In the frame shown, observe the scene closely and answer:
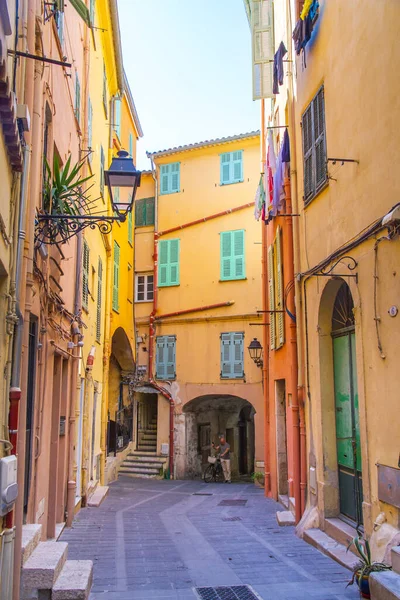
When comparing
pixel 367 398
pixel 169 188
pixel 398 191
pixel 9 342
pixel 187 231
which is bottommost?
pixel 367 398

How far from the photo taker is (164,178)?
23250 millimetres

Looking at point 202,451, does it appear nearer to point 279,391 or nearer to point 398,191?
point 279,391

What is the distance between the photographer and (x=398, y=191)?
6.20 metres

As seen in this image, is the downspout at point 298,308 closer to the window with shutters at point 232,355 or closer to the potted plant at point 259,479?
the potted plant at point 259,479

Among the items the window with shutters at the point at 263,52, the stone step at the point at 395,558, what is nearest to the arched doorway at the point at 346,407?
the stone step at the point at 395,558

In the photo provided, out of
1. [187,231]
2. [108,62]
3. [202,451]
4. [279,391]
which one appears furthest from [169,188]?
[279,391]

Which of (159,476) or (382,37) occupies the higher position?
(382,37)

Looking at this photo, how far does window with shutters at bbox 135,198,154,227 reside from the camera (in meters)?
23.2

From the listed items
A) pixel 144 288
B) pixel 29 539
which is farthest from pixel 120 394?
pixel 29 539

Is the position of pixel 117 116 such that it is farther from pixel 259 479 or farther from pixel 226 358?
pixel 259 479

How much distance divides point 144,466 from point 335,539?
13154 mm

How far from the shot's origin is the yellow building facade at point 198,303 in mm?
20672

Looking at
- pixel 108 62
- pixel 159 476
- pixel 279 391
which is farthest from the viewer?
pixel 159 476

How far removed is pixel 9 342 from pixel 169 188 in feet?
60.8
